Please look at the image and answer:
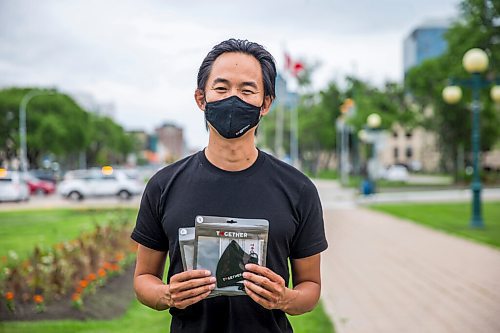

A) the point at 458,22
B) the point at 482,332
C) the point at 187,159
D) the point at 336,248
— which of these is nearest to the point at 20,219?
the point at 336,248

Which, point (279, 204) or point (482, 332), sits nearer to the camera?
point (279, 204)

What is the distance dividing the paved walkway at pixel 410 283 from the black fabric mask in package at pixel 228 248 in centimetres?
437

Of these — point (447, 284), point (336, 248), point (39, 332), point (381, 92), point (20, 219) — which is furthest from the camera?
point (381, 92)

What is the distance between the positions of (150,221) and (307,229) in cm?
55

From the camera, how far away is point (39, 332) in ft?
18.4

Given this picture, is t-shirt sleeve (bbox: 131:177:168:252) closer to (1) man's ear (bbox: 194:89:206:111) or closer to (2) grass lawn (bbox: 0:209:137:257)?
(1) man's ear (bbox: 194:89:206:111)

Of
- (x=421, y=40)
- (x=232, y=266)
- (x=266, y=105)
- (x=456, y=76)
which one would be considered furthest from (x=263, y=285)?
(x=456, y=76)

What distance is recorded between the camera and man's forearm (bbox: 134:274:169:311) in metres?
2.16

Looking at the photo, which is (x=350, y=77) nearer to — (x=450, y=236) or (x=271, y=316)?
(x=450, y=236)

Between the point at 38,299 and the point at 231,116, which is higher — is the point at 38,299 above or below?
below

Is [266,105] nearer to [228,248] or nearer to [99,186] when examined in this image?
[228,248]

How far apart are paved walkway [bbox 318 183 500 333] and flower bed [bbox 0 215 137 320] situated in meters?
2.66

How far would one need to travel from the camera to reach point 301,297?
2162 mm

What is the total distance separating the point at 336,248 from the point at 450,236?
3135mm
